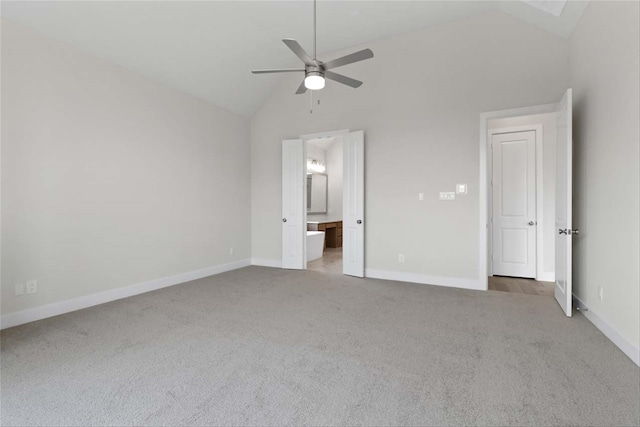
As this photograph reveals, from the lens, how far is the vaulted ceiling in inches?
121

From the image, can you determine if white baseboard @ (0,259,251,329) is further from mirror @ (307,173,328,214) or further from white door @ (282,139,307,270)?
mirror @ (307,173,328,214)

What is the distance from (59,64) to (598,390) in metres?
5.20

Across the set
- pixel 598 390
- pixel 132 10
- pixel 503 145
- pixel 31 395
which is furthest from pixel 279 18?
pixel 598 390

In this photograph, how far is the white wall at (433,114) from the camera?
12.7 ft

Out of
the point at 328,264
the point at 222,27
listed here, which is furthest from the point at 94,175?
the point at 328,264

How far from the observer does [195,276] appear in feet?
15.4

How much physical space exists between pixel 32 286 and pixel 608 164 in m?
5.35

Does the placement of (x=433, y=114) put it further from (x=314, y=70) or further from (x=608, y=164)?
(x=314, y=70)

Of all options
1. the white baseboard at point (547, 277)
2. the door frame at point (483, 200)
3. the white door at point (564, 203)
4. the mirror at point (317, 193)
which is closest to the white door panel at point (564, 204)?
the white door at point (564, 203)

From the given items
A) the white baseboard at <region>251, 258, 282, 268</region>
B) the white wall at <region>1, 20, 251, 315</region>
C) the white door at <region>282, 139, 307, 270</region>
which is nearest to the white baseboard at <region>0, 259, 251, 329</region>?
the white wall at <region>1, 20, 251, 315</region>

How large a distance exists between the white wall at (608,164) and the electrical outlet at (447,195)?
1.29 m

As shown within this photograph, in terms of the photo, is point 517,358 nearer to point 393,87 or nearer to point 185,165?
point 393,87

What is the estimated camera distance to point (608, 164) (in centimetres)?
260

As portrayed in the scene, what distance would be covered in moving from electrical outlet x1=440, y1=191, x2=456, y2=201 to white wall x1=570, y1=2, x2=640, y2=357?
4.23 ft
